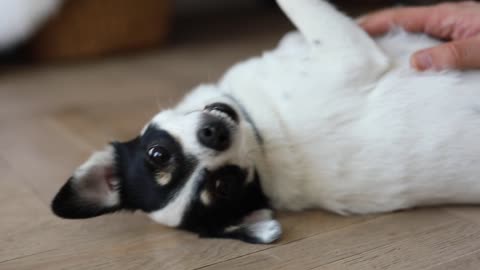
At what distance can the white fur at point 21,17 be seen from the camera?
2.92m

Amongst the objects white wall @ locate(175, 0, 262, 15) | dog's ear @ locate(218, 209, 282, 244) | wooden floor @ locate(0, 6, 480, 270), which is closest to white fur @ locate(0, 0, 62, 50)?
wooden floor @ locate(0, 6, 480, 270)

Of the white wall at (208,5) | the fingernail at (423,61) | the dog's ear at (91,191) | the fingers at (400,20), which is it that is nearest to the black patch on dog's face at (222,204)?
the dog's ear at (91,191)

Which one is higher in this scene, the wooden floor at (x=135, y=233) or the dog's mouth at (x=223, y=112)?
the dog's mouth at (x=223, y=112)

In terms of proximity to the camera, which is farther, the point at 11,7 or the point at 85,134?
the point at 11,7

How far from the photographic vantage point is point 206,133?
1.50 meters

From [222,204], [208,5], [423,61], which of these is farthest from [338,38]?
[208,5]

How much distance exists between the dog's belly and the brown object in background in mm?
1820

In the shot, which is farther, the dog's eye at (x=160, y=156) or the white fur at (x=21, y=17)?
the white fur at (x=21, y=17)

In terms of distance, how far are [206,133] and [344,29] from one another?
1.69ft

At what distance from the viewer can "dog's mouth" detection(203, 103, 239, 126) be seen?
1565 millimetres

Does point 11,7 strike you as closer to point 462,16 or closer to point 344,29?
point 344,29

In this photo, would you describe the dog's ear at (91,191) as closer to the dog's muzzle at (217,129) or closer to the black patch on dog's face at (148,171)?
the black patch on dog's face at (148,171)

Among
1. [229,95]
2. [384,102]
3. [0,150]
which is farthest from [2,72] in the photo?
[384,102]

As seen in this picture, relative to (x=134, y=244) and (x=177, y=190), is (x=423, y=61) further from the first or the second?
(x=134, y=244)
